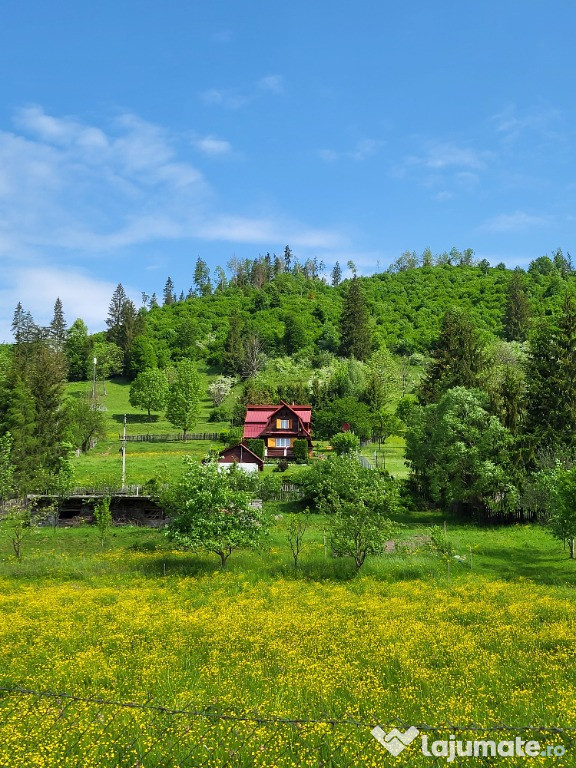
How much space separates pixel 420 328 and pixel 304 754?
162 meters

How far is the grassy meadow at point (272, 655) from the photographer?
9.77 meters

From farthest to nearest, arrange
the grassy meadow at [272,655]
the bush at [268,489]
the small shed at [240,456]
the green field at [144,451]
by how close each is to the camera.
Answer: the small shed at [240,456] → the green field at [144,451] → the bush at [268,489] → the grassy meadow at [272,655]

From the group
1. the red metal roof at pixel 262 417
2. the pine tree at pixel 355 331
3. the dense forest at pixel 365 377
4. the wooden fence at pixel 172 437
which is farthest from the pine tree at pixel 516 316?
the wooden fence at pixel 172 437

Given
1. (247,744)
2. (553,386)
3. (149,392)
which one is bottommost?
(247,744)

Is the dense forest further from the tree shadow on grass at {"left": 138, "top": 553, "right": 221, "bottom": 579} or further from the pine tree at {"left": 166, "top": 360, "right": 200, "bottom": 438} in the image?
the tree shadow on grass at {"left": 138, "top": 553, "right": 221, "bottom": 579}

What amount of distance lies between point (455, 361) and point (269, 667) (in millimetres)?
54796

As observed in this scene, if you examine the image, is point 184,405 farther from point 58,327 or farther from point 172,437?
point 58,327

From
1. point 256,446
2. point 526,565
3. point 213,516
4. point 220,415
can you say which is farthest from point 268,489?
point 220,415

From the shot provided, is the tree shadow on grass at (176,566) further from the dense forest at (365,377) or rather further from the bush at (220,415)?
the bush at (220,415)

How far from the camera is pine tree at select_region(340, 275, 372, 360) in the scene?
132 metres

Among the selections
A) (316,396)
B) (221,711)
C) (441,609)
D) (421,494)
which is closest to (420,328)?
(316,396)

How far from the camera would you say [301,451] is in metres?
71.2

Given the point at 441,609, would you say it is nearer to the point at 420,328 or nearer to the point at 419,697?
the point at 419,697

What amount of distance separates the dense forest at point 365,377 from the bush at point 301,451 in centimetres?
1164
